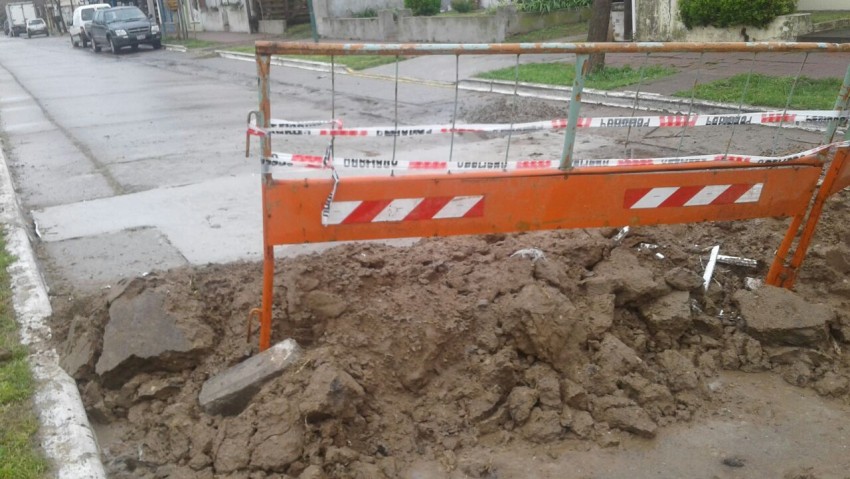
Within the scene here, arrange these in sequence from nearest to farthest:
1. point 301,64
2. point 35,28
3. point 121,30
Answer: point 301,64, point 121,30, point 35,28

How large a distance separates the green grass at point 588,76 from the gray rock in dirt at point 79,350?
9022mm

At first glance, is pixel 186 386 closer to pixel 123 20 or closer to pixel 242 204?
pixel 242 204

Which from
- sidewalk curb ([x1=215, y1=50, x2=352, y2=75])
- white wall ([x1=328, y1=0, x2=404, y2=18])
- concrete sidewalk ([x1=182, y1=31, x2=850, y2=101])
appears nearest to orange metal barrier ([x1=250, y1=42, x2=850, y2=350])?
concrete sidewalk ([x1=182, y1=31, x2=850, y2=101])

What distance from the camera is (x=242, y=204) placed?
6.79 meters

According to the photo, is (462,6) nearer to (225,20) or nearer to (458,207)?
(225,20)

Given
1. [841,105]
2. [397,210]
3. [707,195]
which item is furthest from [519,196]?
[841,105]

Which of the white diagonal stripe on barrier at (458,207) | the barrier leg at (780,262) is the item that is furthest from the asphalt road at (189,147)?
the barrier leg at (780,262)

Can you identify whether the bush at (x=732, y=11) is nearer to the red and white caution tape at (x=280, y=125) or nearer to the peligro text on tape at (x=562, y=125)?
the peligro text on tape at (x=562, y=125)

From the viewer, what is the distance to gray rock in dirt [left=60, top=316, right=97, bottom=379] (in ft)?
12.7

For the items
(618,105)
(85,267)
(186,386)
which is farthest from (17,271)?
(618,105)

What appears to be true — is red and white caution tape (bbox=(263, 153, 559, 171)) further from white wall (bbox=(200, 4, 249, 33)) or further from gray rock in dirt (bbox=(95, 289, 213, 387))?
white wall (bbox=(200, 4, 249, 33))

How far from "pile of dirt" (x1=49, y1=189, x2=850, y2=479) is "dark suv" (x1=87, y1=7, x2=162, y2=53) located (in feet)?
90.1

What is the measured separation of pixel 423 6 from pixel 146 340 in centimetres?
2297

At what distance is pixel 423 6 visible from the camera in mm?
24938
